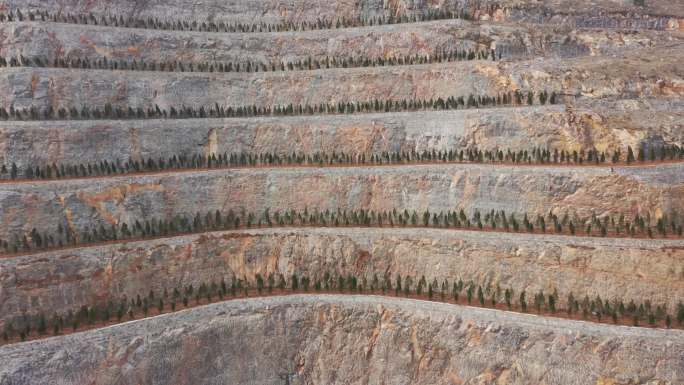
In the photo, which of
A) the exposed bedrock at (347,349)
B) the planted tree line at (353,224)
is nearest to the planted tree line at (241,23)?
the planted tree line at (353,224)

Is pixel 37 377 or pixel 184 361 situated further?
pixel 184 361

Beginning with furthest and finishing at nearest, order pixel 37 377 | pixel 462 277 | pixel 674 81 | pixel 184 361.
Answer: pixel 674 81 < pixel 462 277 < pixel 184 361 < pixel 37 377

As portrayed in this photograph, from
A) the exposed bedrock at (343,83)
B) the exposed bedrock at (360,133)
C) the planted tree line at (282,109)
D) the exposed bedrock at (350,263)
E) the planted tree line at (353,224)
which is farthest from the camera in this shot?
the planted tree line at (282,109)

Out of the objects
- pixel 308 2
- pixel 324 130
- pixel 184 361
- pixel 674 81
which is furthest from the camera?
pixel 308 2

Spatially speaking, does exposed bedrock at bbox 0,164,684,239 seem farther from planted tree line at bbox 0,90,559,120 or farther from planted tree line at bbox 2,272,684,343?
planted tree line at bbox 0,90,559,120

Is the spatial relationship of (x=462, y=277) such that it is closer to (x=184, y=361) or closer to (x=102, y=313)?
(x=184, y=361)

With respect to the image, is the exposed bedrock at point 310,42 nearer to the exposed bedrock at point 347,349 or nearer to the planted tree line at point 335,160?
the planted tree line at point 335,160

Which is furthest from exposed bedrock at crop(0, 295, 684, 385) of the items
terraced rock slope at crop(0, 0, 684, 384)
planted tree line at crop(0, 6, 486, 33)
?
planted tree line at crop(0, 6, 486, 33)

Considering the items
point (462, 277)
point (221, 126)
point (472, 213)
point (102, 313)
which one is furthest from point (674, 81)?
point (102, 313)
